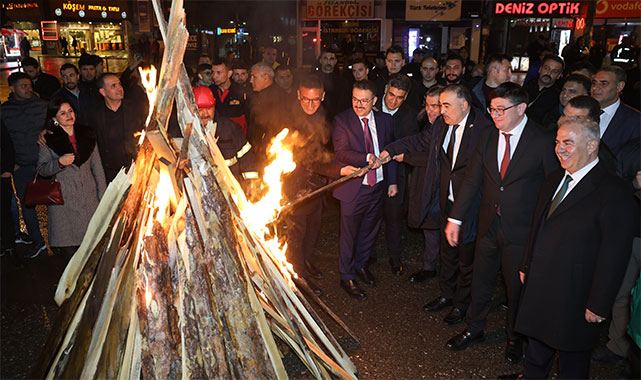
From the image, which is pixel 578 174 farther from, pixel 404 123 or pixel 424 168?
pixel 404 123

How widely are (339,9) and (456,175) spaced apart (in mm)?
17498

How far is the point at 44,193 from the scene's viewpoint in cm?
533

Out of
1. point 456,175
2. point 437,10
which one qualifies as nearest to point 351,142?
point 456,175

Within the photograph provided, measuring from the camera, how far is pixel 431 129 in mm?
5605

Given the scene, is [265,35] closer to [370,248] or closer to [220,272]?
[370,248]

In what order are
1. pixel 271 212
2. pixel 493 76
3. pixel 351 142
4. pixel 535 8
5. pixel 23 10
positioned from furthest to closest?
pixel 535 8 < pixel 23 10 < pixel 493 76 < pixel 351 142 < pixel 271 212

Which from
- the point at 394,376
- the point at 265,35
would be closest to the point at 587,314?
the point at 394,376

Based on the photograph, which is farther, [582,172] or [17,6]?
[17,6]

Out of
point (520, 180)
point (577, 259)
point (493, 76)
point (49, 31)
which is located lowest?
point (577, 259)

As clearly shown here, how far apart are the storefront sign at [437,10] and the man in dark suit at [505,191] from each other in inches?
615

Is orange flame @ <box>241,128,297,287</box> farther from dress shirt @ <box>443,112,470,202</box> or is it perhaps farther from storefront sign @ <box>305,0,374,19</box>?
storefront sign @ <box>305,0,374,19</box>

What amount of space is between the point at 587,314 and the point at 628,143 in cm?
213

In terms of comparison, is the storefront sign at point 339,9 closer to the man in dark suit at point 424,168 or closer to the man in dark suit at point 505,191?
the man in dark suit at point 424,168

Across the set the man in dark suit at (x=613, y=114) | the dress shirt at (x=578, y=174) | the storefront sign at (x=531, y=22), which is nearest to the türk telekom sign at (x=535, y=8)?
the storefront sign at (x=531, y=22)
